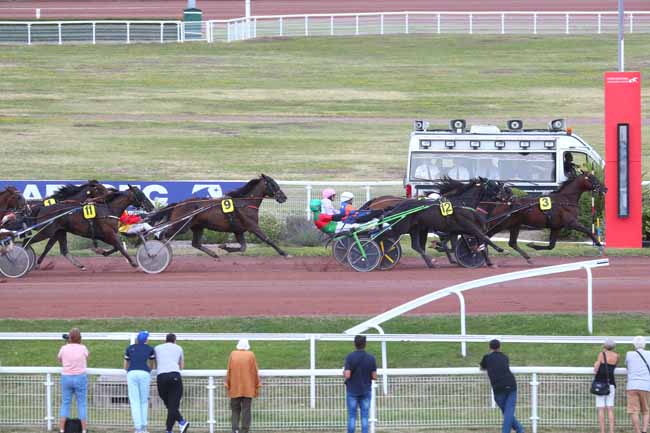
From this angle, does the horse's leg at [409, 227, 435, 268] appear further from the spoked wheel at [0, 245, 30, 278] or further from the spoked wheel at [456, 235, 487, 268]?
the spoked wheel at [0, 245, 30, 278]

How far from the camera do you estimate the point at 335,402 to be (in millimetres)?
12680

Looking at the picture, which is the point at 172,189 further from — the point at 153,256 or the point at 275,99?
the point at 275,99

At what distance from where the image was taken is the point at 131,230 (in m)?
19.6

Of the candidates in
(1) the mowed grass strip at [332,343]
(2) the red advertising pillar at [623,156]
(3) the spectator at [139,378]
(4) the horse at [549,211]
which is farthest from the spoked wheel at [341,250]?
(3) the spectator at [139,378]

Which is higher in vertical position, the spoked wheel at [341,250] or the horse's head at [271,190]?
the horse's head at [271,190]

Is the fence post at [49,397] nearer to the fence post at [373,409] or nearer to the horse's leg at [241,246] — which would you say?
the fence post at [373,409]

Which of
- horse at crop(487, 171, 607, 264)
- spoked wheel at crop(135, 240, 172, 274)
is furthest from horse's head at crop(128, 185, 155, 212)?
horse at crop(487, 171, 607, 264)

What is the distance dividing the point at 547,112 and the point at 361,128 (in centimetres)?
525

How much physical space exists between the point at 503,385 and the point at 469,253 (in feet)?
25.7

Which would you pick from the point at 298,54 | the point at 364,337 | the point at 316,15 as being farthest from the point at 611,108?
the point at 316,15

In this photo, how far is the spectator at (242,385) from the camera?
480 inches

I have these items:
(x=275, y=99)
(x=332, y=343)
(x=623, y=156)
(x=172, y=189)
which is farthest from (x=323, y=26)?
(x=332, y=343)

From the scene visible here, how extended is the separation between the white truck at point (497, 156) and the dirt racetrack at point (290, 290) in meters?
Result: 2.52

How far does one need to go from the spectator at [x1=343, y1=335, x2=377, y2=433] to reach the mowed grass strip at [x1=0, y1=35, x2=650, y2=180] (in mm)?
18036
